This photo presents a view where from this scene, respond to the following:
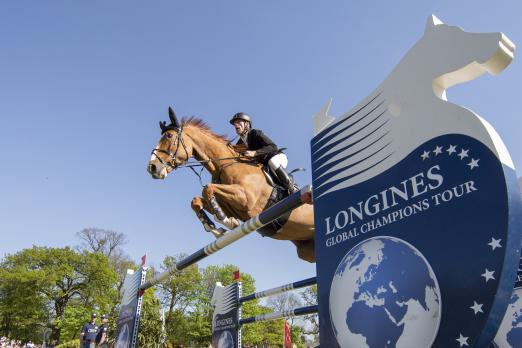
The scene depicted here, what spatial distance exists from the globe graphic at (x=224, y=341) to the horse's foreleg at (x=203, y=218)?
8.53 feet

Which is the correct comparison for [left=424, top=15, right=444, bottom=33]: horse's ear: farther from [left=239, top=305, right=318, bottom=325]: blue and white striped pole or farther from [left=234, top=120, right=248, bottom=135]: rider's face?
[left=239, top=305, right=318, bottom=325]: blue and white striped pole

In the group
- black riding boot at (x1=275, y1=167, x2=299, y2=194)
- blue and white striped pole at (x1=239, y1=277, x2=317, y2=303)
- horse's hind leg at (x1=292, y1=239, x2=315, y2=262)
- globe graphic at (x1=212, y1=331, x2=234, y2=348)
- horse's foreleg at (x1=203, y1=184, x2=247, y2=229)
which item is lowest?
globe graphic at (x1=212, y1=331, x2=234, y2=348)

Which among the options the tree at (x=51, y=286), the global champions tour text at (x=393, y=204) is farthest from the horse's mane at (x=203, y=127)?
the tree at (x=51, y=286)

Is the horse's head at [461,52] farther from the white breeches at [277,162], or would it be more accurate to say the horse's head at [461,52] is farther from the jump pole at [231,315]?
the jump pole at [231,315]

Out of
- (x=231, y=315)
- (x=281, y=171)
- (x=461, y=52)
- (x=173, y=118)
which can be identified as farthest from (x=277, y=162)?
(x=231, y=315)

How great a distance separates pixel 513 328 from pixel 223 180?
10.1 feet

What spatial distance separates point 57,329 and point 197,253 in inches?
1175

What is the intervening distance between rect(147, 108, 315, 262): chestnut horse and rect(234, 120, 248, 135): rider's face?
22 centimetres

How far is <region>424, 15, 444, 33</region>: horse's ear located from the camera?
168 cm

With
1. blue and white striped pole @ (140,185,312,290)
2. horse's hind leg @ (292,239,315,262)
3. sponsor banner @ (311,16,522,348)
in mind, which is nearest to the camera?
sponsor banner @ (311,16,522,348)

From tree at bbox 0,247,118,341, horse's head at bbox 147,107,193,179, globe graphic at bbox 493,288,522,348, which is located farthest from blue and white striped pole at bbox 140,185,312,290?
tree at bbox 0,247,118,341

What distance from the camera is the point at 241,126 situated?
4711 mm

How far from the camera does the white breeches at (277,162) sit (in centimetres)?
412

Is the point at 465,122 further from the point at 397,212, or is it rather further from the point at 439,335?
the point at 439,335
